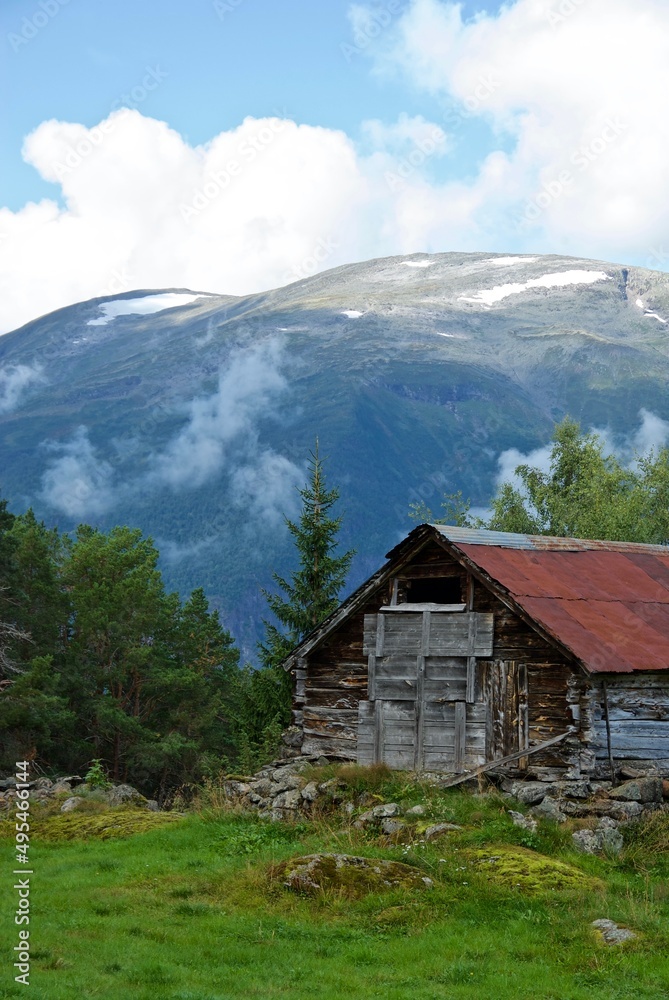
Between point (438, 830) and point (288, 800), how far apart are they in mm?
3998

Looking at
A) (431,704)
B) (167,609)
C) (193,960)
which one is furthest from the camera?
(167,609)

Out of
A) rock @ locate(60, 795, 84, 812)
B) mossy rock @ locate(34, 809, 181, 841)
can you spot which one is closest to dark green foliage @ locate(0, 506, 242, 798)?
rock @ locate(60, 795, 84, 812)

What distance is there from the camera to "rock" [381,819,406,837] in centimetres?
1645

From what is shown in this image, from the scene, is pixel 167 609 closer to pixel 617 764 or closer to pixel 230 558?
pixel 617 764

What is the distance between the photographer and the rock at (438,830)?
15.9m

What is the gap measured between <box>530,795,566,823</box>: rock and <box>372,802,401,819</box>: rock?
87.8 inches

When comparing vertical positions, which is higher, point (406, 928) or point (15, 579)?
point (15, 579)

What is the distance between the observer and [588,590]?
2281 cm

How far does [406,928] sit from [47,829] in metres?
9.36

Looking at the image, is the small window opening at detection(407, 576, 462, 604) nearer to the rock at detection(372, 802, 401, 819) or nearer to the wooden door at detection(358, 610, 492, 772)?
the wooden door at detection(358, 610, 492, 772)

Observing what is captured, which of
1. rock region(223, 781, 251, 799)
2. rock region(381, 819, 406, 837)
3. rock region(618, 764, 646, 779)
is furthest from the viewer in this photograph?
rock region(223, 781, 251, 799)

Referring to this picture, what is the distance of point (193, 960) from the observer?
1130 centimetres

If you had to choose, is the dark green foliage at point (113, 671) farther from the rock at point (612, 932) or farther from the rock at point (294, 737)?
the rock at point (612, 932)

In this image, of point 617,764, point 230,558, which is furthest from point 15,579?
point 230,558
